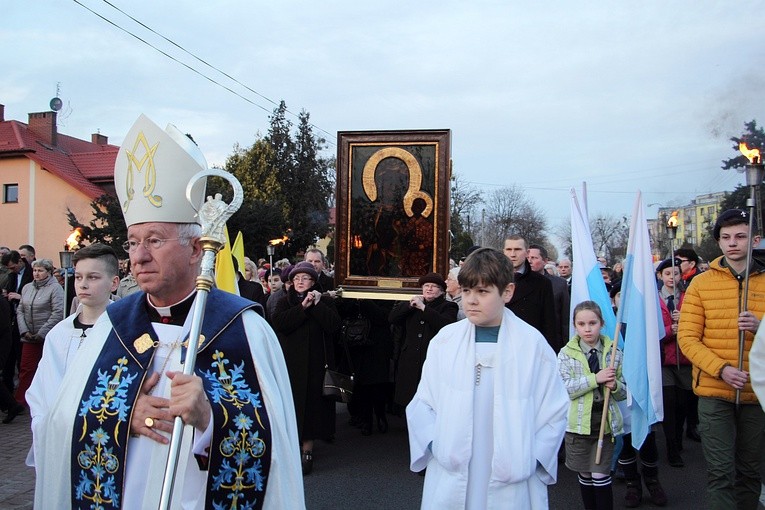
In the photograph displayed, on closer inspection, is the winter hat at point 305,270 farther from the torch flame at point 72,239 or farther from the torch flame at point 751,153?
the torch flame at point 72,239

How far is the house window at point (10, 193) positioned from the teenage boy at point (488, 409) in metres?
38.2

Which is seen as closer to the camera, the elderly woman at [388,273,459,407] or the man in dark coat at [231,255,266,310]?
the elderly woman at [388,273,459,407]

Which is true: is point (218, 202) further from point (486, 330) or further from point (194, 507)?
point (486, 330)

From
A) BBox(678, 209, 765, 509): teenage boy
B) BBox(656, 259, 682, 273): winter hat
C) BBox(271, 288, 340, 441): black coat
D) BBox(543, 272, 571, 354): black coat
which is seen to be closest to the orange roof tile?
BBox(271, 288, 340, 441): black coat

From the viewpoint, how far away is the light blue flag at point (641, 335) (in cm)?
587

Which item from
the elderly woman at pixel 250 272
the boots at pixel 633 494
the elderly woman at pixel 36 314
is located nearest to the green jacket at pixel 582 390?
the boots at pixel 633 494

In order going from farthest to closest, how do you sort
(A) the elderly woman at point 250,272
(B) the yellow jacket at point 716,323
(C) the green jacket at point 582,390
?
(A) the elderly woman at point 250,272
(C) the green jacket at point 582,390
(B) the yellow jacket at point 716,323

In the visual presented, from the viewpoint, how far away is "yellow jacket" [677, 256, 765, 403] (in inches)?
194

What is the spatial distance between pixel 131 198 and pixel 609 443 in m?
3.96

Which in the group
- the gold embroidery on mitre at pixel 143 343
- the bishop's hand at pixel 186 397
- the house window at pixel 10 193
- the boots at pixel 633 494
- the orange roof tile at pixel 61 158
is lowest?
the boots at pixel 633 494

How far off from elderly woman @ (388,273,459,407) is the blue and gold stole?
14.9 feet

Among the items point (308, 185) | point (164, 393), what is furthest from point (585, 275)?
point (308, 185)

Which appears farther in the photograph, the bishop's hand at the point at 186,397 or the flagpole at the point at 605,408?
the flagpole at the point at 605,408

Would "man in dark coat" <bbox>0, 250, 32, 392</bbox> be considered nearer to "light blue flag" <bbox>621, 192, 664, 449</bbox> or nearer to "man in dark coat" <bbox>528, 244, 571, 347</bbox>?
"man in dark coat" <bbox>528, 244, 571, 347</bbox>
